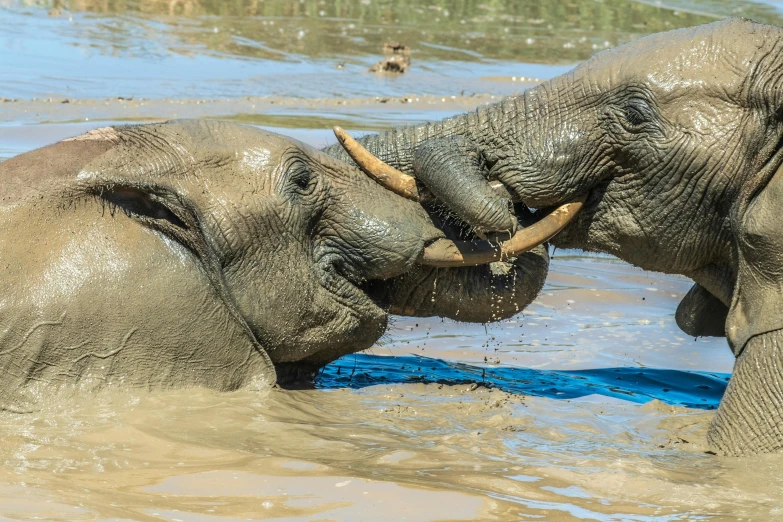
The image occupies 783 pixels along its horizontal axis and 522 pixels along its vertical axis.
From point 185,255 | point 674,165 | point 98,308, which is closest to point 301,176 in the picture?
point 185,255

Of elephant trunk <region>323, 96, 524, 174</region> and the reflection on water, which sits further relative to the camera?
the reflection on water

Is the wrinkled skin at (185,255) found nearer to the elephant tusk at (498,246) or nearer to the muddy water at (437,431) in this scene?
the elephant tusk at (498,246)

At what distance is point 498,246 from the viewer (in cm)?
646

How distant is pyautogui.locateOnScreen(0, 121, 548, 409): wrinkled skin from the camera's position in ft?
19.6

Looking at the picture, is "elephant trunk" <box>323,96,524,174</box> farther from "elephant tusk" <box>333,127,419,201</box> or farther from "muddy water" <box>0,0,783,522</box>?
"muddy water" <box>0,0,783,522</box>

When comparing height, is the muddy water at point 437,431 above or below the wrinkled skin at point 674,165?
below

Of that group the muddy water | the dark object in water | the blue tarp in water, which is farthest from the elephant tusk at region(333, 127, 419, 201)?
the dark object in water

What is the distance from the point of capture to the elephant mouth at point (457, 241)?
6.46 metres

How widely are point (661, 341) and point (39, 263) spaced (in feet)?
15.7

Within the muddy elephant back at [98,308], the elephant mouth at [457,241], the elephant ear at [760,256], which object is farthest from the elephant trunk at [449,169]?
the muddy elephant back at [98,308]

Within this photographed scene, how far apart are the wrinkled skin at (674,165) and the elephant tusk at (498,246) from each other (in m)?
0.08

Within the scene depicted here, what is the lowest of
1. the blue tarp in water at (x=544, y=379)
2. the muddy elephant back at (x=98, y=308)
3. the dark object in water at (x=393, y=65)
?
the dark object in water at (x=393, y=65)

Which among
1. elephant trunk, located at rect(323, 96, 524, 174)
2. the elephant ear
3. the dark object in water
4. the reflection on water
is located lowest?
the reflection on water

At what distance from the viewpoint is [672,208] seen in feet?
20.9
